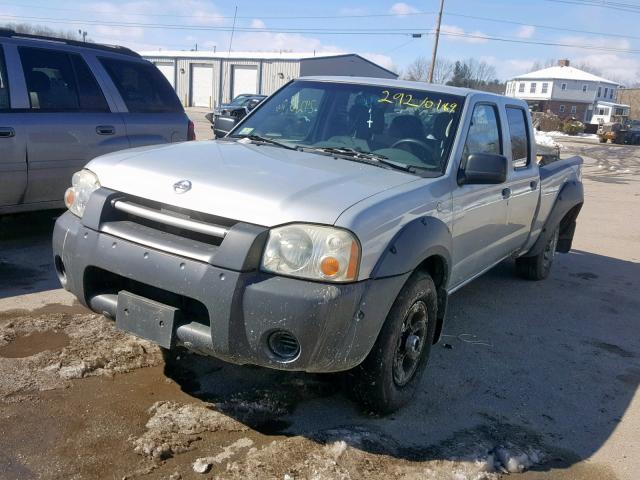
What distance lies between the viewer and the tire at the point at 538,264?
6.63 m

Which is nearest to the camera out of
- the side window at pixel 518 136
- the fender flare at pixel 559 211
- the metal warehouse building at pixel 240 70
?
the side window at pixel 518 136

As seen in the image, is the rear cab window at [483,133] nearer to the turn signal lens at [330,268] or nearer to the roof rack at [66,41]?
the turn signal lens at [330,268]

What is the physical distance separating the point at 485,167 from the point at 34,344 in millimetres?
3068

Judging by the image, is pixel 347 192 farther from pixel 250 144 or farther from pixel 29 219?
pixel 29 219

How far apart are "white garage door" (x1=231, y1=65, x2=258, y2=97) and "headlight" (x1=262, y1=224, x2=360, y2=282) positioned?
48.9 meters

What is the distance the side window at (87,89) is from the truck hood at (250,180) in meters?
2.85

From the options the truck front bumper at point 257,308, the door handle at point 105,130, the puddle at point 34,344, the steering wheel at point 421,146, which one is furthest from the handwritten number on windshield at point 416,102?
the door handle at point 105,130

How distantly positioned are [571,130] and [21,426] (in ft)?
176

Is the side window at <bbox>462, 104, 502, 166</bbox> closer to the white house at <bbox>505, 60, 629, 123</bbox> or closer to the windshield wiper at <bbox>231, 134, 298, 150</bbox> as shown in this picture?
the windshield wiper at <bbox>231, 134, 298, 150</bbox>

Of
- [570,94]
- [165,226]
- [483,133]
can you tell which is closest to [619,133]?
[570,94]

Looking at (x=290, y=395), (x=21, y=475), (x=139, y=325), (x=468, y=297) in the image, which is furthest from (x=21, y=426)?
(x=468, y=297)

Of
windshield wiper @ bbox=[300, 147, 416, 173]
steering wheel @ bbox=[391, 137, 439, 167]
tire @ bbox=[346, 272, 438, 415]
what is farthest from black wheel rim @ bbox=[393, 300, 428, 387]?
steering wheel @ bbox=[391, 137, 439, 167]

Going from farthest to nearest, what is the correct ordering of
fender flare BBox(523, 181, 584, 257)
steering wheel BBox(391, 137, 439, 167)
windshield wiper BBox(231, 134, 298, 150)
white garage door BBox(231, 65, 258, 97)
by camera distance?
white garage door BBox(231, 65, 258, 97)
fender flare BBox(523, 181, 584, 257)
windshield wiper BBox(231, 134, 298, 150)
steering wheel BBox(391, 137, 439, 167)

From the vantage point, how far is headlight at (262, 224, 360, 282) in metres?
2.85
